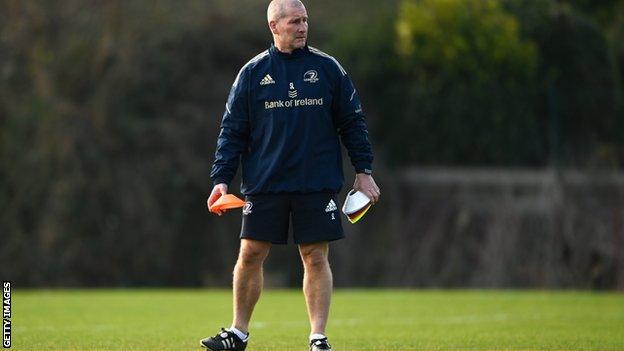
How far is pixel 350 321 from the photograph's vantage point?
36.0ft

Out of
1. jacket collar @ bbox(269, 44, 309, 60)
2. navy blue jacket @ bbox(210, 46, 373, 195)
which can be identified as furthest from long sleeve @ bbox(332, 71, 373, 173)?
jacket collar @ bbox(269, 44, 309, 60)

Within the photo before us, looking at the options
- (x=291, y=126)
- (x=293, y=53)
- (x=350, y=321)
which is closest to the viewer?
(x=291, y=126)

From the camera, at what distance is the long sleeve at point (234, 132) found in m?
7.32

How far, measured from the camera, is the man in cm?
721

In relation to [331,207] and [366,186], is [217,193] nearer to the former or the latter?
[331,207]

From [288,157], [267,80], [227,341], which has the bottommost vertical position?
[227,341]

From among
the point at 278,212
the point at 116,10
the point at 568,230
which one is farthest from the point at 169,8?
the point at 278,212

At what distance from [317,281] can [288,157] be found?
73 centimetres

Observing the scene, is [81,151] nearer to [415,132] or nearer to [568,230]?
[415,132]

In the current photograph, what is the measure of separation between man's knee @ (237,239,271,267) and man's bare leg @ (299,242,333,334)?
23cm

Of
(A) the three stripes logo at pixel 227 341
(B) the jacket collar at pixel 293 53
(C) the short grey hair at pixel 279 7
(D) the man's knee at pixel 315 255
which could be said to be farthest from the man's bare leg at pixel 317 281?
(C) the short grey hair at pixel 279 7

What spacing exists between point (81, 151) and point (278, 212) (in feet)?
44.8

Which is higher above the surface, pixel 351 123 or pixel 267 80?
pixel 267 80

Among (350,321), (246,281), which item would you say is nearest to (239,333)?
(246,281)
